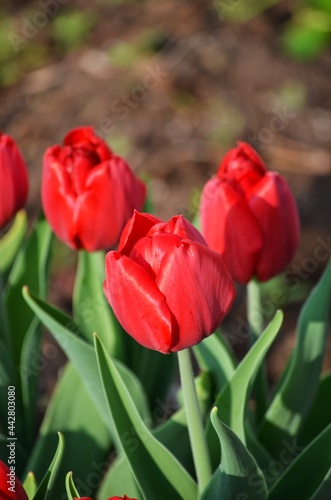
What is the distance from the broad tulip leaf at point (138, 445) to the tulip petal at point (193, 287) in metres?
0.15

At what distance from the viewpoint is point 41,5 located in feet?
9.99

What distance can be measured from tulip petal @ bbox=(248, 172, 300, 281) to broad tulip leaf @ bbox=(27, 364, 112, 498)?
0.36 meters

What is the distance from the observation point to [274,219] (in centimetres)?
101

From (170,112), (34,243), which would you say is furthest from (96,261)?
(170,112)

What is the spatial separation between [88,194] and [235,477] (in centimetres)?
37

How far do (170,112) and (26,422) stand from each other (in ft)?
4.97

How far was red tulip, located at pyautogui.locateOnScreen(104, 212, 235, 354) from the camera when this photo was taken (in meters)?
0.77

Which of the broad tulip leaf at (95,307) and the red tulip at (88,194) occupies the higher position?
the red tulip at (88,194)

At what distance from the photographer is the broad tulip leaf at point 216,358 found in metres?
1.07

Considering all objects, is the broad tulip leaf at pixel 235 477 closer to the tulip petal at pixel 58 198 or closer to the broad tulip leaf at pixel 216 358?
the broad tulip leaf at pixel 216 358

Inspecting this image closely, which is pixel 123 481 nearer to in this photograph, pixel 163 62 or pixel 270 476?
pixel 270 476
